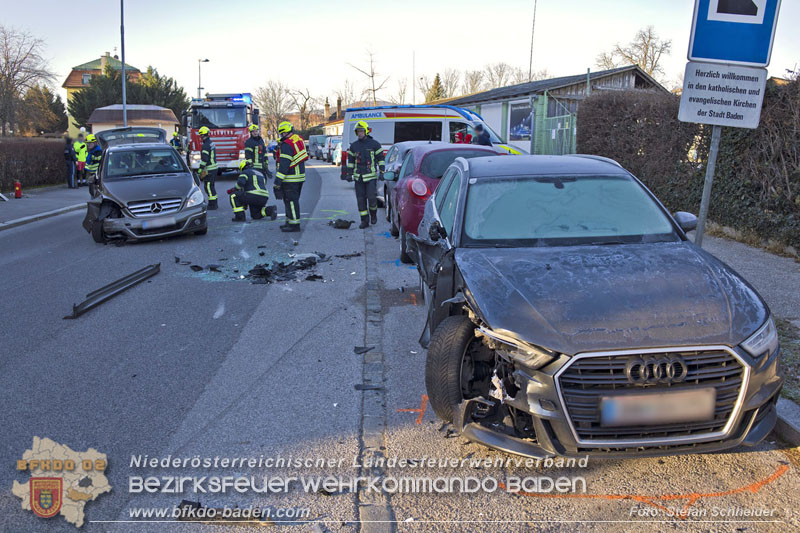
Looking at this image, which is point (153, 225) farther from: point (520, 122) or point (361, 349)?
point (520, 122)

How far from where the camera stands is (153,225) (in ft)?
35.4

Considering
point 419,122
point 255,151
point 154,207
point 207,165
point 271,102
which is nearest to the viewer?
point 154,207

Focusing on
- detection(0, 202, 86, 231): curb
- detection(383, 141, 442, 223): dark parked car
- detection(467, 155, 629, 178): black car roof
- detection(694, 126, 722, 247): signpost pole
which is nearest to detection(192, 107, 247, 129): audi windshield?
detection(0, 202, 86, 231): curb

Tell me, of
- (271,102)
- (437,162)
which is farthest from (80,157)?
(271,102)

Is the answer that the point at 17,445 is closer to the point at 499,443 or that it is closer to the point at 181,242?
the point at 499,443

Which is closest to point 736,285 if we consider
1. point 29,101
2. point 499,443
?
point 499,443

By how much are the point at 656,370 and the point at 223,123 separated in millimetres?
24212

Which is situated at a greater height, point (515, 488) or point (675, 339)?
point (675, 339)

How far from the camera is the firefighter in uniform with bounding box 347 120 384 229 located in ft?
40.3

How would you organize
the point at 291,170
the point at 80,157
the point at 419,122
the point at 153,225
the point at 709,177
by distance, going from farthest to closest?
the point at 80,157
the point at 419,122
the point at 291,170
the point at 153,225
the point at 709,177

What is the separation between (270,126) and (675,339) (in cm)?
8553

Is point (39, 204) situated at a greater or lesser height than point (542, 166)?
lesser

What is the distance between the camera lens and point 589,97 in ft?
51.8

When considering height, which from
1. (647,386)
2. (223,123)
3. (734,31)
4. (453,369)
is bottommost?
(453,369)
